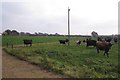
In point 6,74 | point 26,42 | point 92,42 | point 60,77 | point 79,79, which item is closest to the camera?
point 79,79

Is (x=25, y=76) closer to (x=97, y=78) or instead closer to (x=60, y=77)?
(x=60, y=77)

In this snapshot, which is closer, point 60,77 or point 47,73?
point 60,77

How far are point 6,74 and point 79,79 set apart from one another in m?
3.66

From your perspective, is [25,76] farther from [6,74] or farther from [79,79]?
[79,79]

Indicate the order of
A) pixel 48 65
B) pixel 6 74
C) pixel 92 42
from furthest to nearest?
pixel 92 42
pixel 48 65
pixel 6 74

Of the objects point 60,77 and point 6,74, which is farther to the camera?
point 6,74

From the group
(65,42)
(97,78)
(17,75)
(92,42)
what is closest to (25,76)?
(17,75)

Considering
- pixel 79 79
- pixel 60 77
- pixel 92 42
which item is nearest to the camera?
pixel 79 79

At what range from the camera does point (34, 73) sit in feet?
38.4

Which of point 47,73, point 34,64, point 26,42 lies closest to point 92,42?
point 26,42

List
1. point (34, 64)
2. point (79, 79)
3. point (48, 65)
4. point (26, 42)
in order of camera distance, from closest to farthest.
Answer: point (79, 79) < point (48, 65) < point (34, 64) < point (26, 42)

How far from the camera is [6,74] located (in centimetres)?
1155

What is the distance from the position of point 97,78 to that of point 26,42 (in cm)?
2655

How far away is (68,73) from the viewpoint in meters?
11.3
